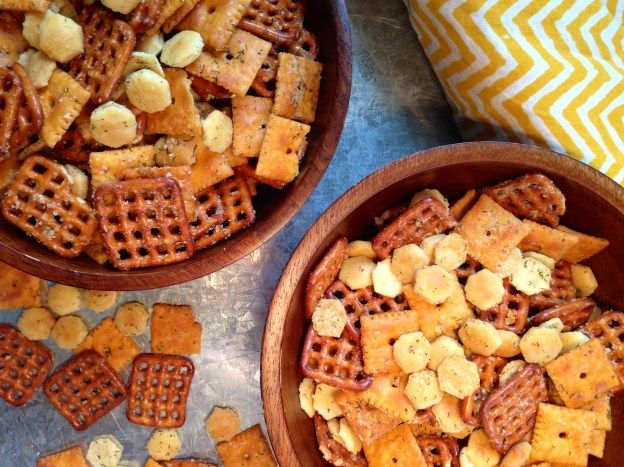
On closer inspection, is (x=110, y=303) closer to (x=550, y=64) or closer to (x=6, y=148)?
(x=6, y=148)

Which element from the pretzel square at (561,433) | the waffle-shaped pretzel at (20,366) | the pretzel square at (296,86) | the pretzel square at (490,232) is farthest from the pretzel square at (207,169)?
the pretzel square at (561,433)

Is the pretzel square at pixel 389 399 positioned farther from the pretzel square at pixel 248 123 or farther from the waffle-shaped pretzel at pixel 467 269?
the pretzel square at pixel 248 123

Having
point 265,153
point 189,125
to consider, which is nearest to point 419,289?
point 265,153

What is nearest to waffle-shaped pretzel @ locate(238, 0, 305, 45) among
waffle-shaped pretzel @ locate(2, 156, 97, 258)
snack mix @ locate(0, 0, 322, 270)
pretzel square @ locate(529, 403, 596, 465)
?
snack mix @ locate(0, 0, 322, 270)

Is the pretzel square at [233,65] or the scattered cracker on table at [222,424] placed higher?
the pretzel square at [233,65]

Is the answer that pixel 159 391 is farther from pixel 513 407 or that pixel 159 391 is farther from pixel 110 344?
pixel 513 407
